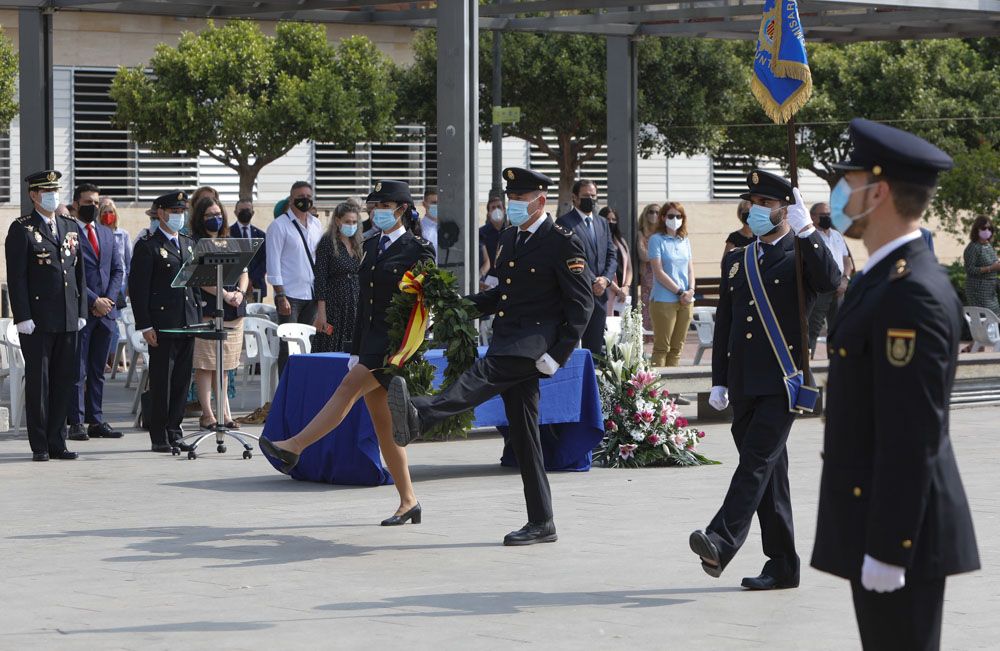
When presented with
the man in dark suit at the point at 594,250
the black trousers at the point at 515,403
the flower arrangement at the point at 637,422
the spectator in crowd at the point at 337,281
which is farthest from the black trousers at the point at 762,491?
the spectator in crowd at the point at 337,281

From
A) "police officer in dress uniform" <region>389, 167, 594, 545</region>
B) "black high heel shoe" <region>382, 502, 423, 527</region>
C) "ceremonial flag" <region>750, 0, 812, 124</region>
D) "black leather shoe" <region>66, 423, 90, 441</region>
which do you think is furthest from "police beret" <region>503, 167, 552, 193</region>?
"black leather shoe" <region>66, 423, 90, 441</region>

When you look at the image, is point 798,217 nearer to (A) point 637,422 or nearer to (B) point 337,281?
(A) point 637,422

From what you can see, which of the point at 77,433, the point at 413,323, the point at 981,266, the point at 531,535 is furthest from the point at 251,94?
the point at 531,535

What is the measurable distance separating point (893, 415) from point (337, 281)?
10.2 m

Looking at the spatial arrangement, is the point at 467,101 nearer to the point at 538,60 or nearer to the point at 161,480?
the point at 161,480

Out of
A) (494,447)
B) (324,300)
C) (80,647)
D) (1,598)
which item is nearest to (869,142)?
(80,647)

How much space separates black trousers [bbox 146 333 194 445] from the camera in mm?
12977

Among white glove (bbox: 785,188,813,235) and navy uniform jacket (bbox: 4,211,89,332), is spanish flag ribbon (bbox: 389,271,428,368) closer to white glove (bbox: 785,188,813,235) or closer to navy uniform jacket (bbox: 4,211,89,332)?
white glove (bbox: 785,188,813,235)

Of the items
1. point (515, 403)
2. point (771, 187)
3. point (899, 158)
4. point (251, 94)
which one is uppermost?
point (251, 94)

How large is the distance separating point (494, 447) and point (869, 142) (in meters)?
8.87

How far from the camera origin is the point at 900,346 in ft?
14.3

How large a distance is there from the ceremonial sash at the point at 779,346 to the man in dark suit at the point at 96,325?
7.22 metres

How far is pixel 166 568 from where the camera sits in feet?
27.3

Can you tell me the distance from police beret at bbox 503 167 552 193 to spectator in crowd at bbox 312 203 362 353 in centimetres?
504
